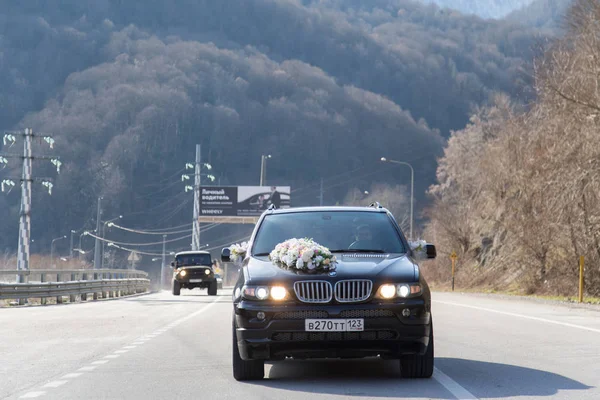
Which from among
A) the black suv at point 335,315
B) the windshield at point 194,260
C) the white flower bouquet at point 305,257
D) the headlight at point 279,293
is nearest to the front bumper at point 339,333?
the black suv at point 335,315

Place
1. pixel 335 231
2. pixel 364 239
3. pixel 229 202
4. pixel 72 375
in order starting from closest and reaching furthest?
pixel 72 375, pixel 364 239, pixel 335 231, pixel 229 202

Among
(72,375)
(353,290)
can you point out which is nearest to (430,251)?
(353,290)

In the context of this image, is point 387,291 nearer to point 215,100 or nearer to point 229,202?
point 229,202

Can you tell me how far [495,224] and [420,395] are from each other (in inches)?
1855

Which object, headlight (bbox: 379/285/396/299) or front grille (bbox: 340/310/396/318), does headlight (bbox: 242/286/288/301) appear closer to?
front grille (bbox: 340/310/396/318)

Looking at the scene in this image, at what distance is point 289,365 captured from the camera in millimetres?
11828

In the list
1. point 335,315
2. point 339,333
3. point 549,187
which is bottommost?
point 339,333

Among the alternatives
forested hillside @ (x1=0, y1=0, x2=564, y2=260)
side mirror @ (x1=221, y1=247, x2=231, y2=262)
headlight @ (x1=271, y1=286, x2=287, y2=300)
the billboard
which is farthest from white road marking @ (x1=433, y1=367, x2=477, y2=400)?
forested hillside @ (x1=0, y1=0, x2=564, y2=260)

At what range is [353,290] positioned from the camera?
9.69 m

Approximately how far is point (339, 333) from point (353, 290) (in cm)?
43

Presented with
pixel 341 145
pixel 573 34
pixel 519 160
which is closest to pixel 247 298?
pixel 573 34

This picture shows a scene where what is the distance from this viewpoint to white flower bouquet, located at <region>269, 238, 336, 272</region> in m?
9.87

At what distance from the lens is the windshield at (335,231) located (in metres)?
11.1

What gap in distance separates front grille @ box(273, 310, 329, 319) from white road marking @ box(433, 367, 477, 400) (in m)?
1.32
